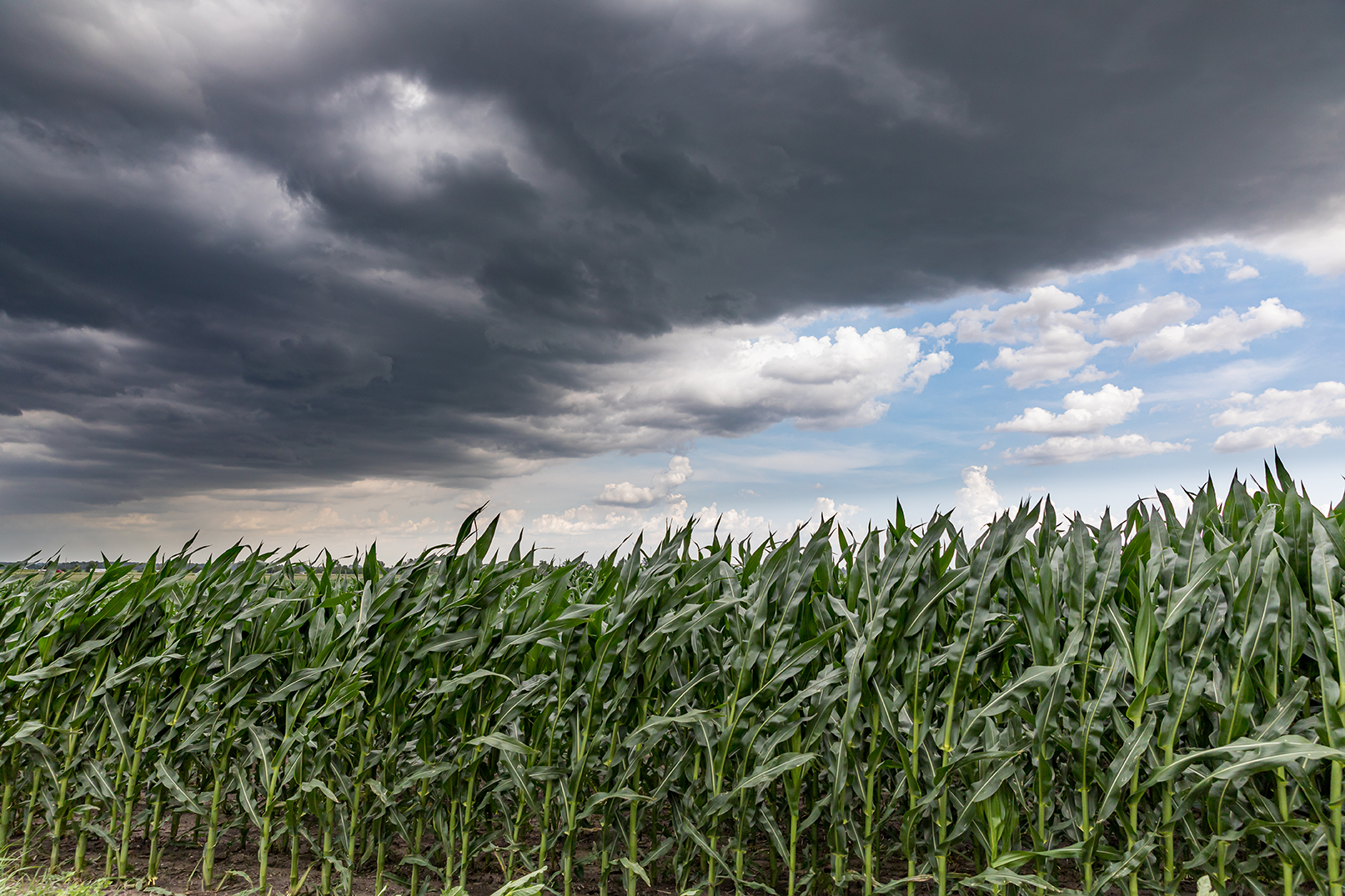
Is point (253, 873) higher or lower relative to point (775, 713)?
lower

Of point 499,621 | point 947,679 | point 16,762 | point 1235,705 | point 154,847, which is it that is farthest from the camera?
point 16,762

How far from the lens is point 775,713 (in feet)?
9.70

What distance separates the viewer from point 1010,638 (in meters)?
2.94

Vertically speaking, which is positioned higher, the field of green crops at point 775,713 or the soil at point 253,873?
the field of green crops at point 775,713

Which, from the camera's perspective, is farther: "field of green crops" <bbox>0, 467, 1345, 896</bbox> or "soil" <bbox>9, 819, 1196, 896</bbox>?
"soil" <bbox>9, 819, 1196, 896</bbox>

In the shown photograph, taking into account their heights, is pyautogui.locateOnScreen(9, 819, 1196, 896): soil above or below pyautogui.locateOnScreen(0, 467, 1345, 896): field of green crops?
below

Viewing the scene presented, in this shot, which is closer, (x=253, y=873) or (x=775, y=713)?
(x=775, y=713)

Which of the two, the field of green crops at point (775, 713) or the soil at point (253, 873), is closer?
the field of green crops at point (775, 713)

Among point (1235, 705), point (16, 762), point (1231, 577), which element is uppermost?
point (1231, 577)

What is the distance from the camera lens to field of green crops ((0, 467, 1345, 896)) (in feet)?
8.87

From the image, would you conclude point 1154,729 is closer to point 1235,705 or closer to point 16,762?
point 1235,705

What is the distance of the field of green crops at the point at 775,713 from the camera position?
271cm

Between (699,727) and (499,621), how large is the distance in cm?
114

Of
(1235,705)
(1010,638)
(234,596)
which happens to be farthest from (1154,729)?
(234,596)
